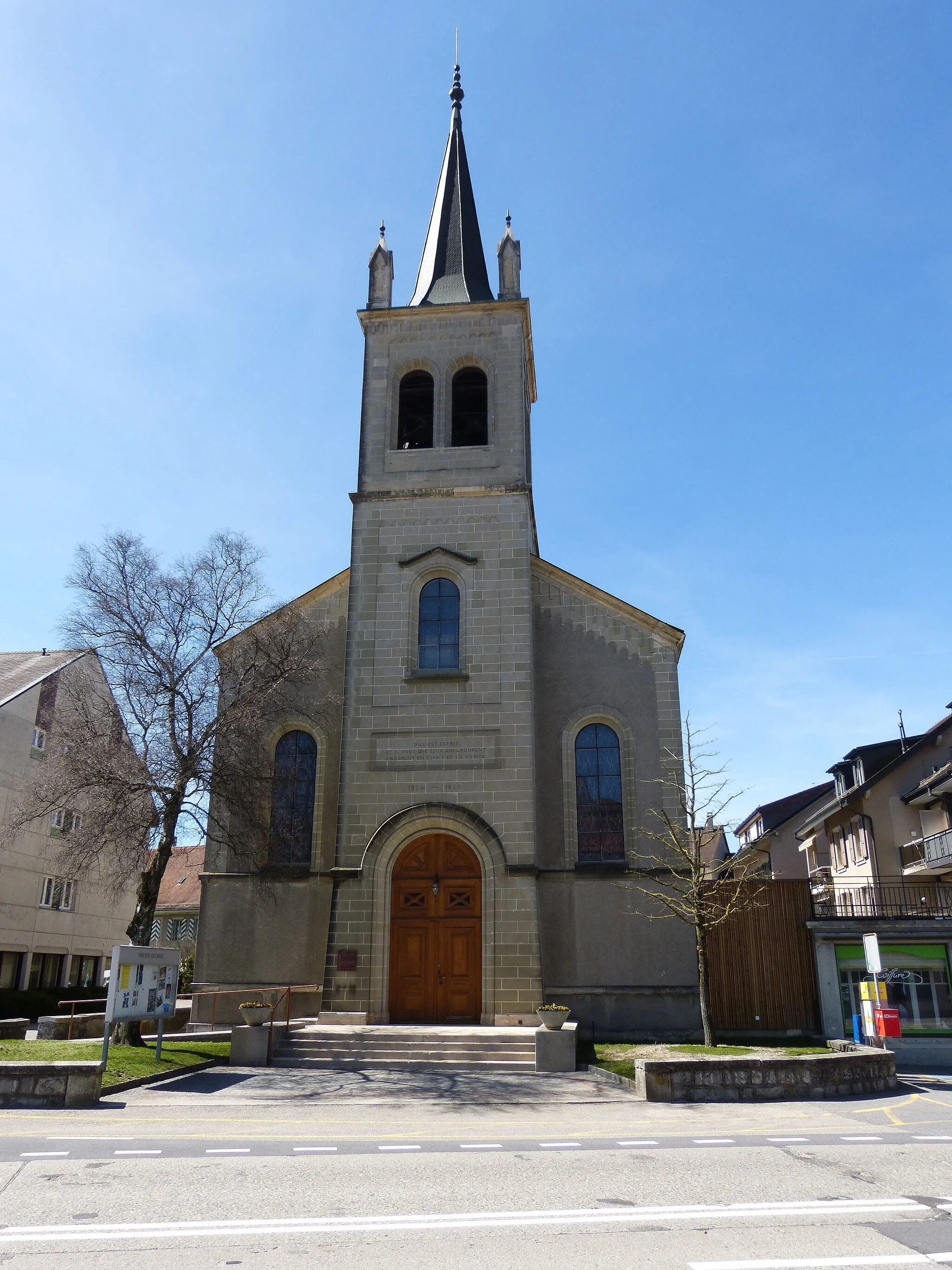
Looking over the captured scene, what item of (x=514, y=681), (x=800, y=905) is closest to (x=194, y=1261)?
(x=514, y=681)

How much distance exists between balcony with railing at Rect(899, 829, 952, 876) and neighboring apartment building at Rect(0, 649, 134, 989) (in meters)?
27.2

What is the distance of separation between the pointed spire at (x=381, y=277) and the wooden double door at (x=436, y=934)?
14.8m

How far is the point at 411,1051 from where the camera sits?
59.1ft

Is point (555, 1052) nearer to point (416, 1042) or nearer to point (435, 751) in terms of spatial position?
point (416, 1042)

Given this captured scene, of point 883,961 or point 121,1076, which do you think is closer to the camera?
point 121,1076

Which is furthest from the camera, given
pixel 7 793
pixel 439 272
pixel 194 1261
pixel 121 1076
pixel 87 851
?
pixel 7 793

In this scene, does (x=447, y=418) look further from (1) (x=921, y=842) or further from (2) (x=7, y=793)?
(1) (x=921, y=842)

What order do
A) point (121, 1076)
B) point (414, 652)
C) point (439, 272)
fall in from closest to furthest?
point (121, 1076)
point (414, 652)
point (439, 272)

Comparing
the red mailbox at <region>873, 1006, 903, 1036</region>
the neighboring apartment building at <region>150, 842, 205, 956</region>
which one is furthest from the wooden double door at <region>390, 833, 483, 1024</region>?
the neighboring apartment building at <region>150, 842, 205, 956</region>

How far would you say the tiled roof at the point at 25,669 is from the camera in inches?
1342

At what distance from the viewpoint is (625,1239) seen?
271 inches

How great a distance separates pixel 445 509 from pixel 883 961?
14817 millimetres

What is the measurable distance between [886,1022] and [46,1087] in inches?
529

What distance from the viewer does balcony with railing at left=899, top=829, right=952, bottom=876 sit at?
3066cm
